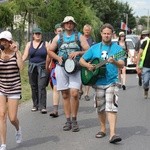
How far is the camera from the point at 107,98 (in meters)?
7.59

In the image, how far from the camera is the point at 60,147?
289 inches

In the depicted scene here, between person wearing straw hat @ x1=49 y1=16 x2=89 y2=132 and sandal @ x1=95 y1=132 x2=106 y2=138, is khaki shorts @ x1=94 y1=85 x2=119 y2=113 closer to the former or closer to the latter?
sandal @ x1=95 y1=132 x2=106 y2=138

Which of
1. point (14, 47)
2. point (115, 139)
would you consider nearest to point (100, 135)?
point (115, 139)

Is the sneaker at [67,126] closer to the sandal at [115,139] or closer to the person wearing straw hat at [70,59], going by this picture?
the person wearing straw hat at [70,59]

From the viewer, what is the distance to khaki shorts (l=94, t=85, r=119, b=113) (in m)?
7.55

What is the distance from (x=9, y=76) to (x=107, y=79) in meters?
1.55

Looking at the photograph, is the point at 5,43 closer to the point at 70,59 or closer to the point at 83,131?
the point at 70,59

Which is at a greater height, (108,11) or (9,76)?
(108,11)

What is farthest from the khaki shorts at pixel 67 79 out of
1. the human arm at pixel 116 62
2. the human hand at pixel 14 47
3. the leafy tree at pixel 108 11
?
the leafy tree at pixel 108 11

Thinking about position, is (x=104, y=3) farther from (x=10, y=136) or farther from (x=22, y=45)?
(x=10, y=136)

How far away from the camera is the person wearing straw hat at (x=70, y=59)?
8414mm

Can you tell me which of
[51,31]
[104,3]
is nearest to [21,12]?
[51,31]

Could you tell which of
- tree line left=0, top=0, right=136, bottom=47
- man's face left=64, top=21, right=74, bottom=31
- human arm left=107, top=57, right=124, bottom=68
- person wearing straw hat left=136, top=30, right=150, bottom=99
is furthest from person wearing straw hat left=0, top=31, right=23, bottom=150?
tree line left=0, top=0, right=136, bottom=47

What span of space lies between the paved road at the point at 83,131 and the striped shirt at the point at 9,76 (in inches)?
35.1
